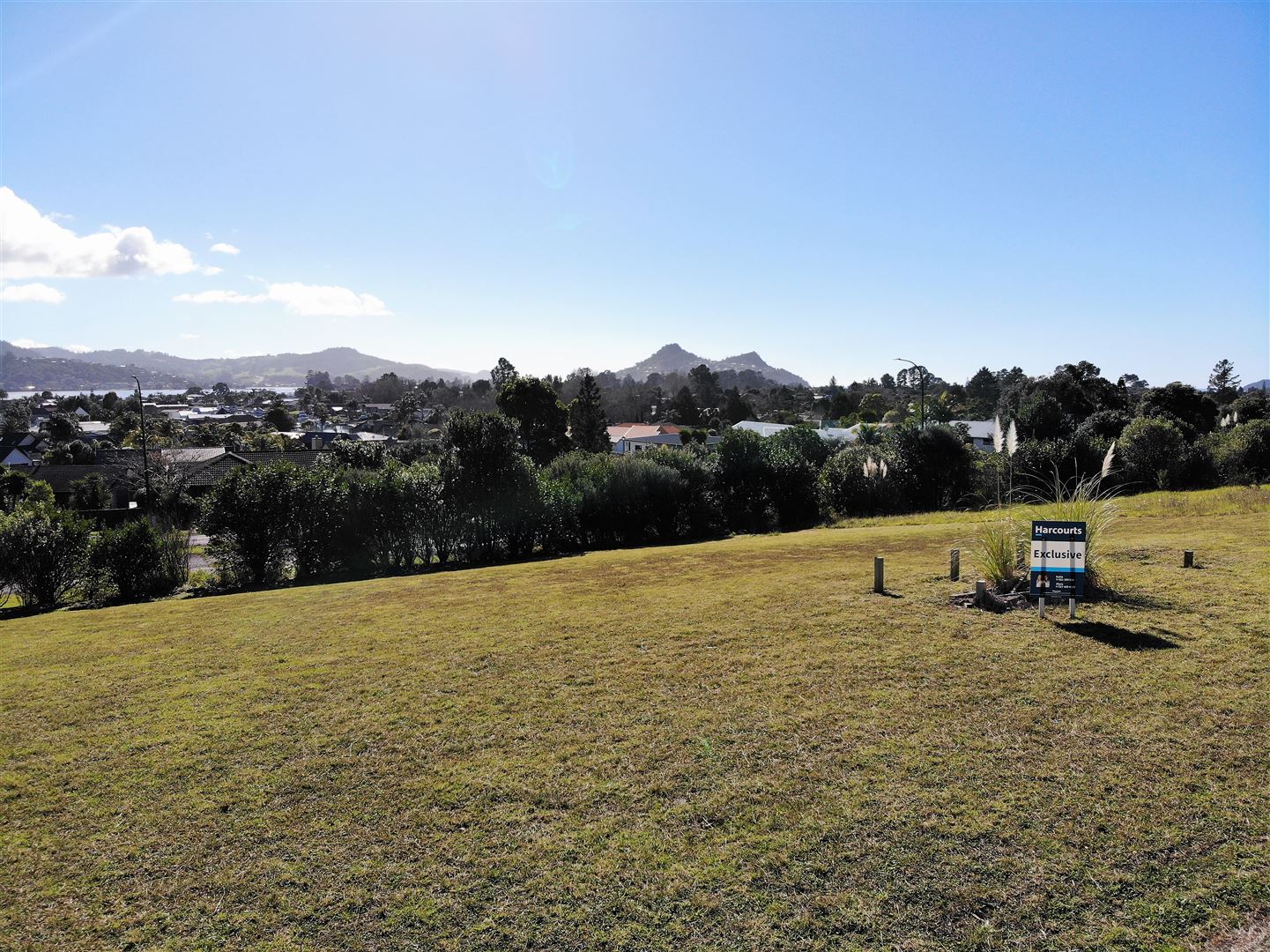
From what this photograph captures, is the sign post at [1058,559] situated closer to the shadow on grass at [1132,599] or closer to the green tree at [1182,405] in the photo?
the shadow on grass at [1132,599]

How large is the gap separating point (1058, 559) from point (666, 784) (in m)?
5.44

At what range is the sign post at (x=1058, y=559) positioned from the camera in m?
7.58

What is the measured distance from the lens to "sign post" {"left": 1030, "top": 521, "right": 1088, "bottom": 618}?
24.9 ft

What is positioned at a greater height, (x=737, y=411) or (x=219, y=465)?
(x=737, y=411)

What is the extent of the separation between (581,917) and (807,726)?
258 centimetres

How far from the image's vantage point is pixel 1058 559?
770 centimetres

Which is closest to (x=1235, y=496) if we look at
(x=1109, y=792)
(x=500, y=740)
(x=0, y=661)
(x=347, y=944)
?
(x=1109, y=792)

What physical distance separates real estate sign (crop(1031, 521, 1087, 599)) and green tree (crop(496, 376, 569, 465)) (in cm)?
3921

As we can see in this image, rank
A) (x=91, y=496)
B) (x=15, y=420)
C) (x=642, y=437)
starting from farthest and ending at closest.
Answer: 1. (x=15, y=420)
2. (x=642, y=437)
3. (x=91, y=496)

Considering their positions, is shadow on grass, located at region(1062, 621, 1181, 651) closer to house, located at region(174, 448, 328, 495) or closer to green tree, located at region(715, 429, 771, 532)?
green tree, located at region(715, 429, 771, 532)

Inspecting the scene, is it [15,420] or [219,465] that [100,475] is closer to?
[219,465]

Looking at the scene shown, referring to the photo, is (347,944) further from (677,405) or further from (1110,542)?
(677,405)

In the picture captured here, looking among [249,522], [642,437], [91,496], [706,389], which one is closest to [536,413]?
[642,437]

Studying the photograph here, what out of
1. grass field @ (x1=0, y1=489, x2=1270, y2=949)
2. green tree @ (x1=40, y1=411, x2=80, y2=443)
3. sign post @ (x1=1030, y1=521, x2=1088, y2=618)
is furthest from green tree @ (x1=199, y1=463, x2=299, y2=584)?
green tree @ (x1=40, y1=411, x2=80, y2=443)
